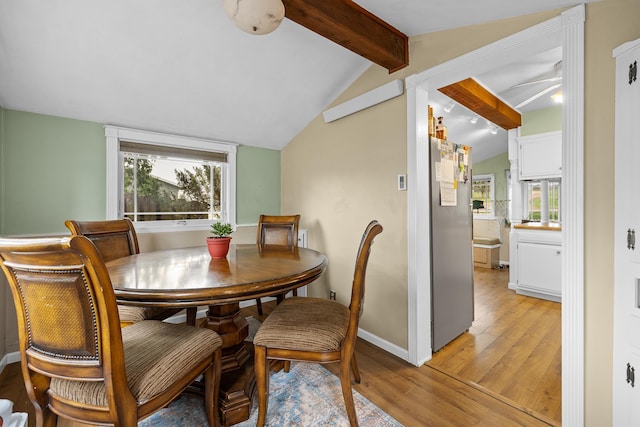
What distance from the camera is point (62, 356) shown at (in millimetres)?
914

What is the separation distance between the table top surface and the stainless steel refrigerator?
1063 mm

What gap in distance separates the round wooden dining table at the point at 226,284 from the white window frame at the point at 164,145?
0.91 meters

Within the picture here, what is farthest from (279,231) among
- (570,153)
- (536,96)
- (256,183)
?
(536,96)

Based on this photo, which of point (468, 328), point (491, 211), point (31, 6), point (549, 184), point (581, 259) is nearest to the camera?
point (581, 259)

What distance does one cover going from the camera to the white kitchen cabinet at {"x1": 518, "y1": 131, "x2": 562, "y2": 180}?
11.8ft

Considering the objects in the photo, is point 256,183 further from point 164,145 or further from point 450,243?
point 450,243

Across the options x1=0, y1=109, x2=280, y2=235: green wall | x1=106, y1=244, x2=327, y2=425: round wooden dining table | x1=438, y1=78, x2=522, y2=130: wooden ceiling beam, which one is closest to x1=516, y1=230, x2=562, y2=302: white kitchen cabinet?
x1=438, y1=78, x2=522, y2=130: wooden ceiling beam

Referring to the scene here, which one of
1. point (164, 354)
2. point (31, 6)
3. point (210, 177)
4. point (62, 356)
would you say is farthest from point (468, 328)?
point (31, 6)

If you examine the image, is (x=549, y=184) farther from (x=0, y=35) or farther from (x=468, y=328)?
(x=0, y=35)

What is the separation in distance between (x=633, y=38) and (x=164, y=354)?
2.39 m

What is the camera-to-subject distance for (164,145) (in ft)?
9.11

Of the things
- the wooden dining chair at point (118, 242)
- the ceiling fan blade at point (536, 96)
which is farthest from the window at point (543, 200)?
the wooden dining chair at point (118, 242)

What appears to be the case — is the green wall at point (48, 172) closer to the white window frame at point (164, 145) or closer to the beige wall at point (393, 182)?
the white window frame at point (164, 145)

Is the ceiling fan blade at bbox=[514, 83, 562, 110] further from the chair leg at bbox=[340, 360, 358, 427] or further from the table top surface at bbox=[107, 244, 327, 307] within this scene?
the chair leg at bbox=[340, 360, 358, 427]
